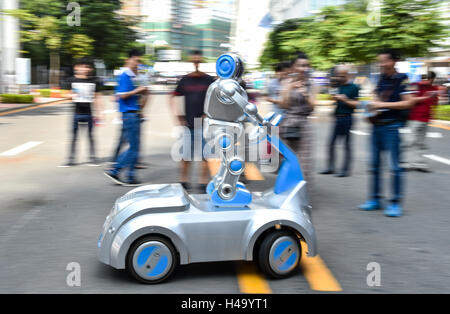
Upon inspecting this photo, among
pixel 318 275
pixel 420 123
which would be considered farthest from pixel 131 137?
pixel 420 123

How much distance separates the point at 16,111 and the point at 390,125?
743 inches

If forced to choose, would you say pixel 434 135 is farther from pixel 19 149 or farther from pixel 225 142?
pixel 225 142

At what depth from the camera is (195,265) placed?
14.6 feet

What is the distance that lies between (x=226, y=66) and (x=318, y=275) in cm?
180

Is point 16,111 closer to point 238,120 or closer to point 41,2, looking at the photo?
point 238,120

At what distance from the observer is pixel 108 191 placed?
7.45 m

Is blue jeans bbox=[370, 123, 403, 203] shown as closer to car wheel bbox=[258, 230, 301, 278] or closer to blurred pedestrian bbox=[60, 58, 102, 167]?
car wheel bbox=[258, 230, 301, 278]

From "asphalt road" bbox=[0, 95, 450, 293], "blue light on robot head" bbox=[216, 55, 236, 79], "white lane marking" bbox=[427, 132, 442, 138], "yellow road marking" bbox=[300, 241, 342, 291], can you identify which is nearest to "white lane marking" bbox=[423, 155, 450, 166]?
"asphalt road" bbox=[0, 95, 450, 293]

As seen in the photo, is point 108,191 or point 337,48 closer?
point 108,191

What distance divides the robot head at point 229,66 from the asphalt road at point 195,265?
154 centimetres

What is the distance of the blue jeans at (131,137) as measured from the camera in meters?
7.73

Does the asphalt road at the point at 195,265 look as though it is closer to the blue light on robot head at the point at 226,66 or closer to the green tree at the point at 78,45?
the blue light on robot head at the point at 226,66
